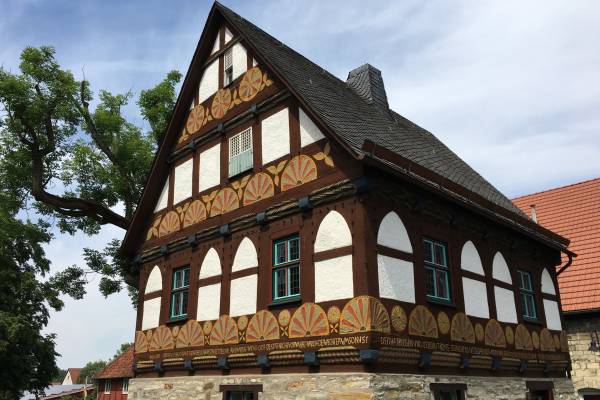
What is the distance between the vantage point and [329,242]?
9.94 m

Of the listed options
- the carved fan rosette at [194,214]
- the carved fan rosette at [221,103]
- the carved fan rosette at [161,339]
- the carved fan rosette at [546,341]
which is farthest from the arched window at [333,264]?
the carved fan rosette at [546,341]

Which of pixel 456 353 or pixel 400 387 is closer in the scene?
pixel 400 387

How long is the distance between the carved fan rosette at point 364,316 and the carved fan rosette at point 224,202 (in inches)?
174

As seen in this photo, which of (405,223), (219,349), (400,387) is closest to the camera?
(400,387)

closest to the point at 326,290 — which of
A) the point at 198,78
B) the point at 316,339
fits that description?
the point at 316,339

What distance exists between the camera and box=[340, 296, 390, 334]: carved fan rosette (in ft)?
29.0

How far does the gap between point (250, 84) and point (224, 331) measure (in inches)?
231

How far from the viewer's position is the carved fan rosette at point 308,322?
9.54 metres

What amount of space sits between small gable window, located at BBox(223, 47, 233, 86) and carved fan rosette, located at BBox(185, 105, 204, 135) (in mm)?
1163

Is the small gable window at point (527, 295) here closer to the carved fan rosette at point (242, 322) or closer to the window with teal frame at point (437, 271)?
the window with teal frame at point (437, 271)

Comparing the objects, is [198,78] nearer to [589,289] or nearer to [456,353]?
[456,353]

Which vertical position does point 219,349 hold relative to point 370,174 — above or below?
below

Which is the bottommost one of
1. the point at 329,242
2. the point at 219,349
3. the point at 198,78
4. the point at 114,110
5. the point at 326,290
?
the point at 219,349

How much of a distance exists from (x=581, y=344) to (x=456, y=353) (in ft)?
27.1
